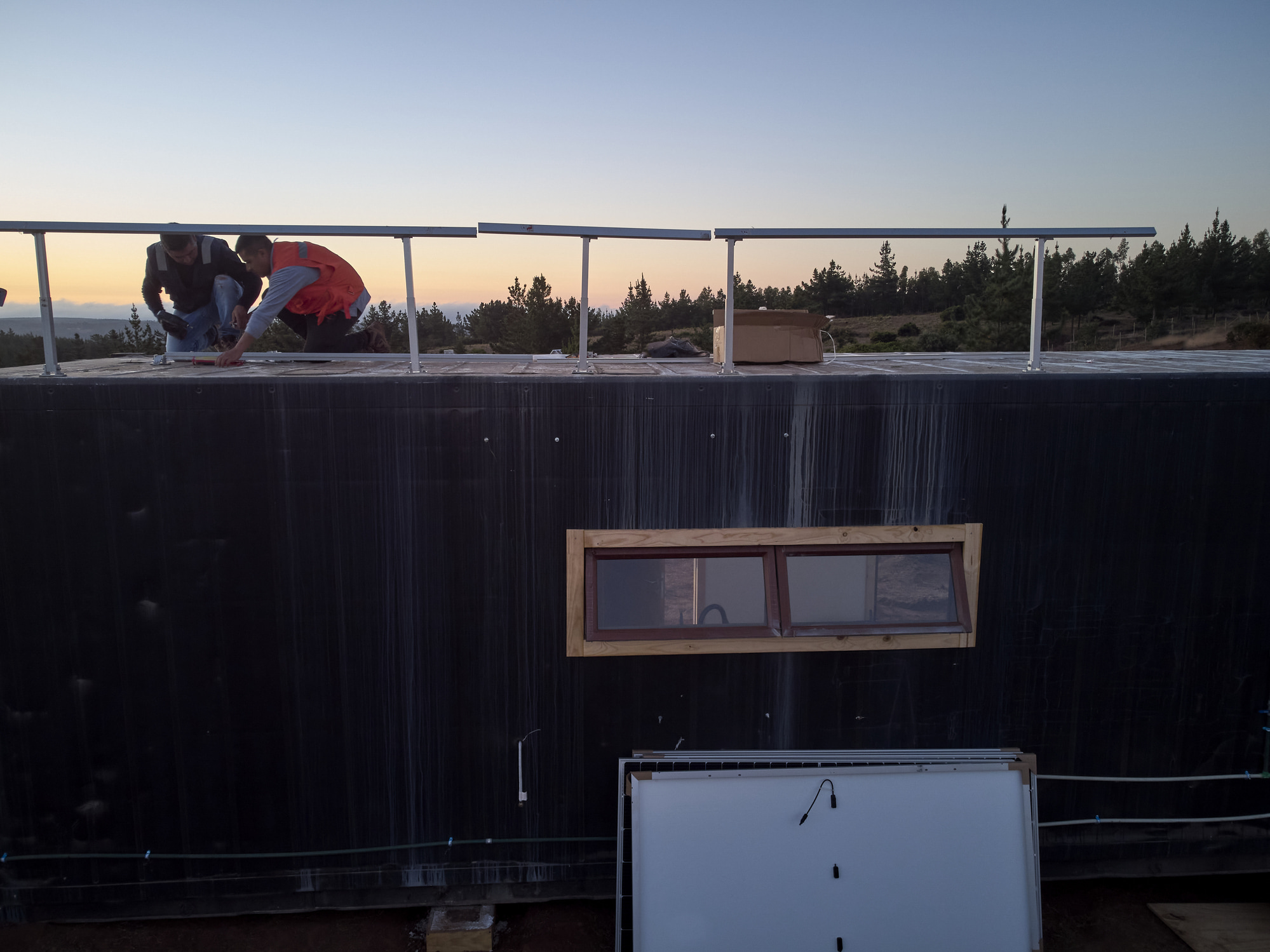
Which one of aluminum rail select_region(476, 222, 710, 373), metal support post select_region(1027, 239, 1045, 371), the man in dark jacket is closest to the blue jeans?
the man in dark jacket

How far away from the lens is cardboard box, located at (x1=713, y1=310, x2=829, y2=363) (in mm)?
4719

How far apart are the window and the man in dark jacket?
9.45 ft

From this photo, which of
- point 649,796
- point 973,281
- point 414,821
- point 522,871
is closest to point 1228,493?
point 649,796

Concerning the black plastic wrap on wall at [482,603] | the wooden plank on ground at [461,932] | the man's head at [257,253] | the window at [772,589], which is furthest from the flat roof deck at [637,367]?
the wooden plank on ground at [461,932]

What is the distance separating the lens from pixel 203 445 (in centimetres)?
380

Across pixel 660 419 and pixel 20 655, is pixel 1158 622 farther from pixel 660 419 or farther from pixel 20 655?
pixel 20 655

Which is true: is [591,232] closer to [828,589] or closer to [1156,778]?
[828,589]

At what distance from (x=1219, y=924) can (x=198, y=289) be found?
7447mm

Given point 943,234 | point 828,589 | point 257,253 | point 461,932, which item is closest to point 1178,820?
point 828,589

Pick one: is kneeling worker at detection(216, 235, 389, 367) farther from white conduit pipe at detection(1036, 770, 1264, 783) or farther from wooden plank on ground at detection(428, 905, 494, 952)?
white conduit pipe at detection(1036, 770, 1264, 783)

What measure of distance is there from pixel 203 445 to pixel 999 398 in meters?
4.23

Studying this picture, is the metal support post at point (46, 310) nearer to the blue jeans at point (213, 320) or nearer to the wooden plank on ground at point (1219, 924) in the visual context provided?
the blue jeans at point (213, 320)

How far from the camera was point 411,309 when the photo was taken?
3979 mm

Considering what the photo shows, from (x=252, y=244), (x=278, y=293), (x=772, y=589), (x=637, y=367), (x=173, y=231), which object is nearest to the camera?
(x=173, y=231)
